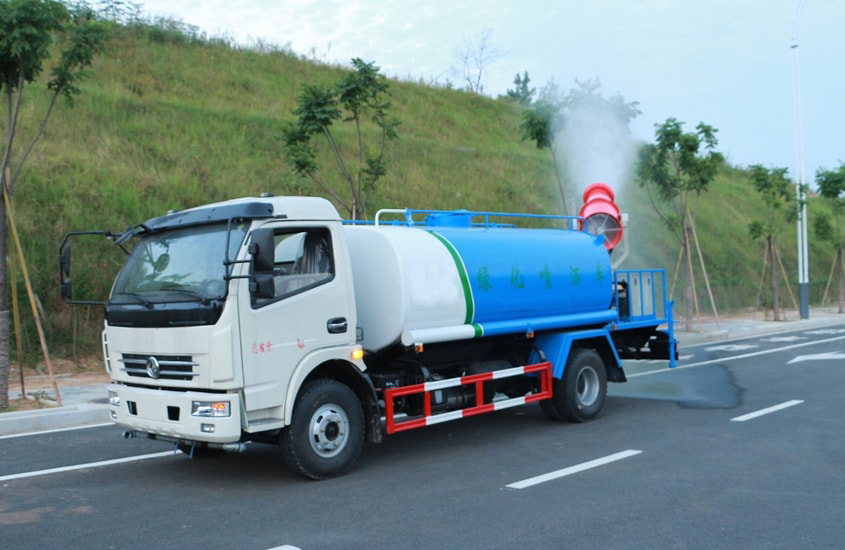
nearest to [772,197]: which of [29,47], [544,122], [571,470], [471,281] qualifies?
[544,122]

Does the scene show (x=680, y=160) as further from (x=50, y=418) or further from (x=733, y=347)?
(x=50, y=418)

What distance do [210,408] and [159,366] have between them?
0.71 meters

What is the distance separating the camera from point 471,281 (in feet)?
28.3

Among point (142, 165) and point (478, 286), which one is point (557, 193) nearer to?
point (142, 165)

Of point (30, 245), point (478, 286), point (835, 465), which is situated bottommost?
point (835, 465)

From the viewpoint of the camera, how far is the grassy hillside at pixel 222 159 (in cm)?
1778

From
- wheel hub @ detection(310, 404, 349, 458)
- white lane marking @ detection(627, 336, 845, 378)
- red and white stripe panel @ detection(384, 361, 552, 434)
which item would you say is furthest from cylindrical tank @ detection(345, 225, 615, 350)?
white lane marking @ detection(627, 336, 845, 378)

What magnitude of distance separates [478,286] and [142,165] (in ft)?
50.1

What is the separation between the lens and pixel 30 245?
1598 centimetres

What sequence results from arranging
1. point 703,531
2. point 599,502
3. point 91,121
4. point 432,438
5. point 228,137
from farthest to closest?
point 228,137 → point 91,121 → point 432,438 → point 599,502 → point 703,531

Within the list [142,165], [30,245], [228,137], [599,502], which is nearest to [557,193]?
[228,137]

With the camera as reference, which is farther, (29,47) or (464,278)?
(29,47)

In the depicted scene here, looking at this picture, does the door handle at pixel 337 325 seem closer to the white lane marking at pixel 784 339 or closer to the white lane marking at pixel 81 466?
the white lane marking at pixel 81 466

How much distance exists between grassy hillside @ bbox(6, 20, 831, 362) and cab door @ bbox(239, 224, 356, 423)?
9566 mm
